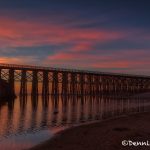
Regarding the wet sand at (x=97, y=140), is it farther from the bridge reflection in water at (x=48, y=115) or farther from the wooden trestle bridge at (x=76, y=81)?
the wooden trestle bridge at (x=76, y=81)

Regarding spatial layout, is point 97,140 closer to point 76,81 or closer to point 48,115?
point 48,115

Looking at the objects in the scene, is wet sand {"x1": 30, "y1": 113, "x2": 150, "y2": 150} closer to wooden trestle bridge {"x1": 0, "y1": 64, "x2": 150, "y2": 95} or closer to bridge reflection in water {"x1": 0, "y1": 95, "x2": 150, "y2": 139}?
bridge reflection in water {"x1": 0, "y1": 95, "x2": 150, "y2": 139}

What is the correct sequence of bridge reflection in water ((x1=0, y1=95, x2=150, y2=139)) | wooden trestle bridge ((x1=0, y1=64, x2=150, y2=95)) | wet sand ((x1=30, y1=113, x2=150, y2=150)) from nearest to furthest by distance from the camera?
wet sand ((x1=30, y1=113, x2=150, y2=150)) < bridge reflection in water ((x1=0, y1=95, x2=150, y2=139)) < wooden trestle bridge ((x1=0, y1=64, x2=150, y2=95))

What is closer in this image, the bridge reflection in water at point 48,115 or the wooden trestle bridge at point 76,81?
the bridge reflection in water at point 48,115

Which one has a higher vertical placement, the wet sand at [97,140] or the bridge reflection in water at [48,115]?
the wet sand at [97,140]

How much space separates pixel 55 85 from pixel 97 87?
1601 centimetres

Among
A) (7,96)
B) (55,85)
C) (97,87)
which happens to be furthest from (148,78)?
(7,96)

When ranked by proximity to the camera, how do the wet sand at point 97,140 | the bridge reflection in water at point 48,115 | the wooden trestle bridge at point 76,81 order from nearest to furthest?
the wet sand at point 97,140
the bridge reflection in water at point 48,115
the wooden trestle bridge at point 76,81

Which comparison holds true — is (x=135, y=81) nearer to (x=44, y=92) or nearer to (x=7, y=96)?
(x=44, y=92)

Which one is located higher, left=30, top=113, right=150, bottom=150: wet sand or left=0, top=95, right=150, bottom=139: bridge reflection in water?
left=30, top=113, right=150, bottom=150: wet sand

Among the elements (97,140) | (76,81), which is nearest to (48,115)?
(97,140)

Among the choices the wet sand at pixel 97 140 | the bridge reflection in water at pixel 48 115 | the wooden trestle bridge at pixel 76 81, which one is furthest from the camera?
the wooden trestle bridge at pixel 76 81

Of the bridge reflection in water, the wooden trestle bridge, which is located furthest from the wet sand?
the wooden trestle bridge

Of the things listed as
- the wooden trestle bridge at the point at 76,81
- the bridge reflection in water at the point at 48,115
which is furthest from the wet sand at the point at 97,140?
the wooden trestle bridge at the point at 76,81
